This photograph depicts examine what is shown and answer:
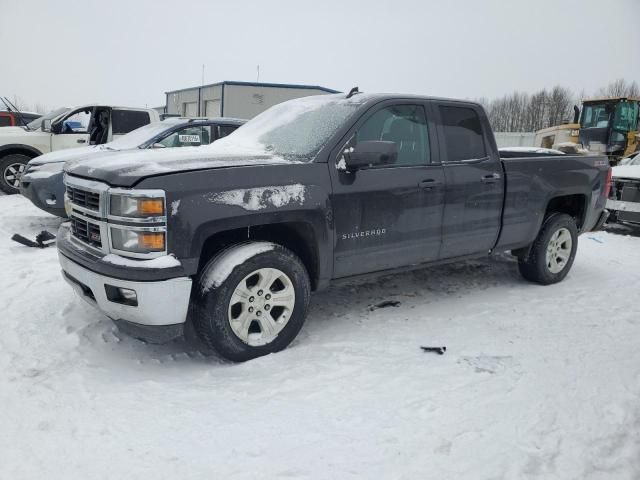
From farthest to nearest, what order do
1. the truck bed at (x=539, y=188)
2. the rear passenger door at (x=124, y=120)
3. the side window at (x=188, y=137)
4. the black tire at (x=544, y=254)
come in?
the rear passenger door at (x=124, y=120), the side window at (x=188, y=137), the black tire at (x=544, y=254), the truck bed at (x=539, y=188)

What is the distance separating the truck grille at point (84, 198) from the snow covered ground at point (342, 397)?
1.01m

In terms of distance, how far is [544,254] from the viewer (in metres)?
5.31

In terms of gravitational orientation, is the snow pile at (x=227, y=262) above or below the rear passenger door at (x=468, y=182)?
below

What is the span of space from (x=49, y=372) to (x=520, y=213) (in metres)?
4.19

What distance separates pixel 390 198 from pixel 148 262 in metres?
1.87

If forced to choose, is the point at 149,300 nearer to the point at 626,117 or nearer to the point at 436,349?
the point at 436,349

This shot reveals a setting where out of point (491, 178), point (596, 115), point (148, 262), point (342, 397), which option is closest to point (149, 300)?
point (148, 262)

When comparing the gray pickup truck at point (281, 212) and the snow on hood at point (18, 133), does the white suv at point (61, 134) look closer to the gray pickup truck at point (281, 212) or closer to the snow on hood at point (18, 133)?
the snow on hood at point (18, 133)

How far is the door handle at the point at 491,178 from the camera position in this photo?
14.9ft

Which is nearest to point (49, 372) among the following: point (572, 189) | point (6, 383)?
point (6, 383)

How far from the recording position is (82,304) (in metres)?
4.26

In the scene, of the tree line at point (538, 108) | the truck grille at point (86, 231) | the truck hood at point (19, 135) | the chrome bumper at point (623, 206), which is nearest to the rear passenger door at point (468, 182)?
the truck grille at point (86, 231)

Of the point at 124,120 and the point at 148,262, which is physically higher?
the point at 124,120

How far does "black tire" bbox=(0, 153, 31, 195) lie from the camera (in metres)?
9.46
